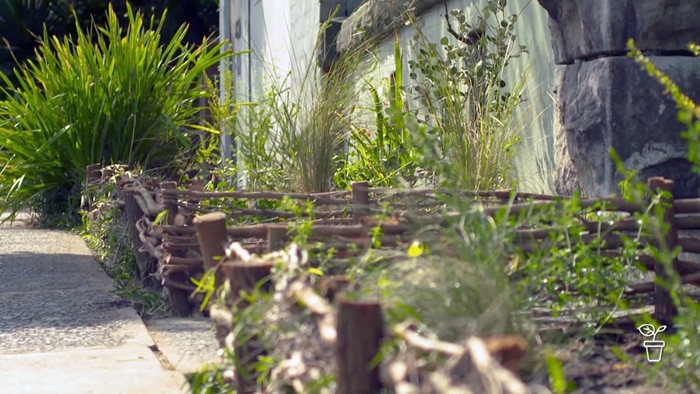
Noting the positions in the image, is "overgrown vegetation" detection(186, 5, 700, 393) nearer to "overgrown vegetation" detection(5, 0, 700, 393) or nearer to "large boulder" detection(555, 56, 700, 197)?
"overgrown vegetation" detection(5, 0, 700, 393)

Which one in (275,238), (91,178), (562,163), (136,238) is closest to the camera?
(275,238)

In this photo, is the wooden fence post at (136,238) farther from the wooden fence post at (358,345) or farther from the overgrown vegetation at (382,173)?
the wooden fence post at (358,345)

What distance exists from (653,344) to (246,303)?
106cm

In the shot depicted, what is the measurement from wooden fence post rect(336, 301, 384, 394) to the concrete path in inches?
39.3

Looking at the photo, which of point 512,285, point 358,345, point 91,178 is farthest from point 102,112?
point 358,345

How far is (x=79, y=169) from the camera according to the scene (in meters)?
7.77

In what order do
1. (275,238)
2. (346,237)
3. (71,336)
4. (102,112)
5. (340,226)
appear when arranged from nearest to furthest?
(275,238) → (346,237) → (340,226) → (71,336) → (102,112)

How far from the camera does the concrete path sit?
9.81ft

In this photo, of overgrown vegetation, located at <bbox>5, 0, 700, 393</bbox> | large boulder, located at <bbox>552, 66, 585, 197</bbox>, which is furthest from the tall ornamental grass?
large boulder, located at <bbox>552, 66, 585, 197</bbox>

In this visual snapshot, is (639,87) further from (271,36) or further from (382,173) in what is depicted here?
(271,36)

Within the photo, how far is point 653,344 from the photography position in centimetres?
253

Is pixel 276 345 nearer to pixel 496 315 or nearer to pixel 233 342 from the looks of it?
pixel 233 342

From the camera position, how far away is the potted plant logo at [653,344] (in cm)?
239

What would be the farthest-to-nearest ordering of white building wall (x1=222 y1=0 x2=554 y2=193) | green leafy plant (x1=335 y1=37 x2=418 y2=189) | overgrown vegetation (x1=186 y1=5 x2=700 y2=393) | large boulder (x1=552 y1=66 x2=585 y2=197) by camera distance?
green leafy plant (x1=335 y1=37 x2=418 y2=189)
white building wall (x1=222 y1=0 x2=554 y2=193)
large boulder (x1=552 y1=66 x2=585 y2=197)
overgrown vegetation (x1=186 y1=5 x2=700 y2=393)
